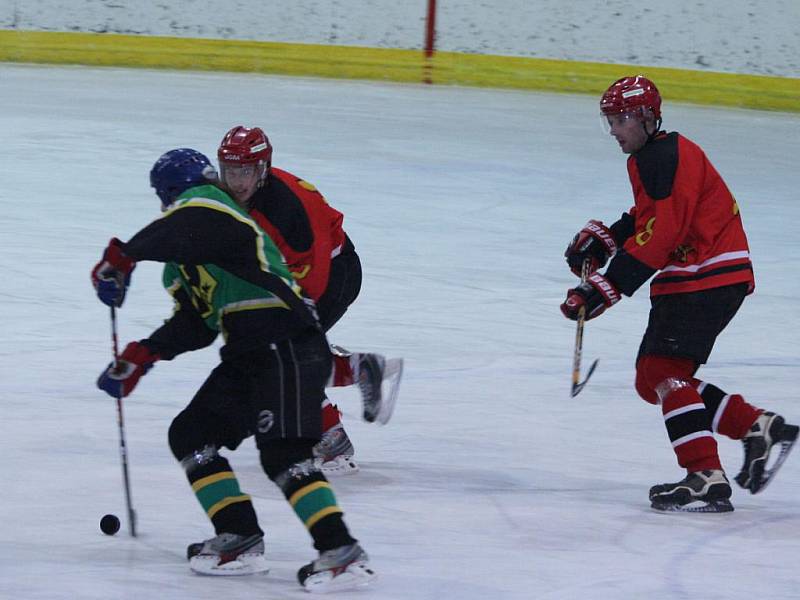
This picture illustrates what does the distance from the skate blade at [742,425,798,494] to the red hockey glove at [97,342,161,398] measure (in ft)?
4.99

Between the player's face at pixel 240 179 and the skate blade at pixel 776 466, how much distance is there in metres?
1.45

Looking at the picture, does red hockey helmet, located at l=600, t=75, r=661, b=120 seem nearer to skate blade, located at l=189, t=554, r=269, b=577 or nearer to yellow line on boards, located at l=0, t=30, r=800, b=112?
skate blade, located at l=189, t=554, r=269, b=577

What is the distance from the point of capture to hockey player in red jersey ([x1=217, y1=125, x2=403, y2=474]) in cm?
316

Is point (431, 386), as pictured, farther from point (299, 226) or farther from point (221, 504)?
point (221, 504)

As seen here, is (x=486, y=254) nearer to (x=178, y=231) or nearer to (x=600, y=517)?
(x=600, y=517)

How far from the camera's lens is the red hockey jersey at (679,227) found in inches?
142

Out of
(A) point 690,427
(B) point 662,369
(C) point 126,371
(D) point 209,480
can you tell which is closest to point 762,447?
(A) point 690,427

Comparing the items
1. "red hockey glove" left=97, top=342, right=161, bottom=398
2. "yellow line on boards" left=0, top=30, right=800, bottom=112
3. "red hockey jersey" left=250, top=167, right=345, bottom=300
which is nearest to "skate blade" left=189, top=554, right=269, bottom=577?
"red hockey glove" left=97, top=342, right=161, bottom=398

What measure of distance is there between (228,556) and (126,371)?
0.46 m

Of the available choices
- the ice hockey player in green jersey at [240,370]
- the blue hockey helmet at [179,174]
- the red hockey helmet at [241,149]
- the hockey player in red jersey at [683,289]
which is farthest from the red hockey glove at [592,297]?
the blue hockey helmet at [179,174]

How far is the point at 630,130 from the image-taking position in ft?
12.3

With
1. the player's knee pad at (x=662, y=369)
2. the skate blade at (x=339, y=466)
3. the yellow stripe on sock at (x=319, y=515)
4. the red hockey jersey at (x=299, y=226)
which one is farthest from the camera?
the skate blade at (x=339, y=466)

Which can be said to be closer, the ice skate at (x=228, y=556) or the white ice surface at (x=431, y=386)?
the ice skate at (x=228, y=556)

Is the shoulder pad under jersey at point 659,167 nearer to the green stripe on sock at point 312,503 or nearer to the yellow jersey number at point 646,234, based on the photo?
the yellow jersey number at point 646,234
